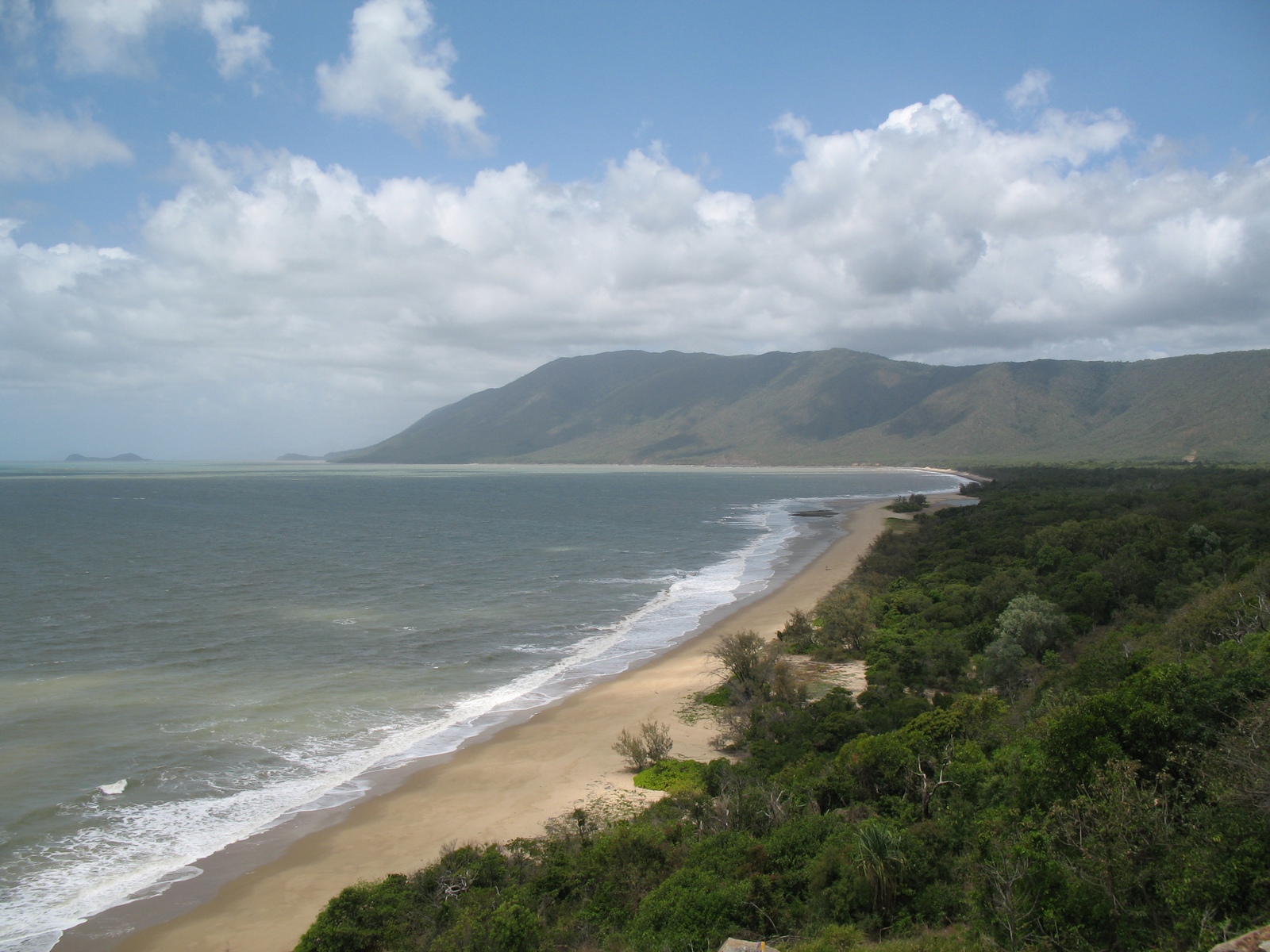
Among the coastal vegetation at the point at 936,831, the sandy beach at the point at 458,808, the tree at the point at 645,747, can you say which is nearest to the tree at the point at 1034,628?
the coastal vegetation at the point at 936,831

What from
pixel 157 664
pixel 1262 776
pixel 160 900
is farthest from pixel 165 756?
pixel 1262 776

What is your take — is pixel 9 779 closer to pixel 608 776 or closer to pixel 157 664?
pixel 157 664

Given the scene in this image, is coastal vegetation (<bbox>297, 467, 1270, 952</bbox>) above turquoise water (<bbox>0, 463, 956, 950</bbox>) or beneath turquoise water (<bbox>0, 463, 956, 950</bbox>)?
above

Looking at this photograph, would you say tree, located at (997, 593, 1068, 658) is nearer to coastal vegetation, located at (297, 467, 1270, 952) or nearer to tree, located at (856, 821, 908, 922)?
coastal vegetation, located at (297, 467, 1270, 952)

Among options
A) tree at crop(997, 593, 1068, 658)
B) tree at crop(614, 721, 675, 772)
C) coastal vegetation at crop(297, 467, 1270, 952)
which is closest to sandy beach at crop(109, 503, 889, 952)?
tree at crop(614, 721, 675, 772)

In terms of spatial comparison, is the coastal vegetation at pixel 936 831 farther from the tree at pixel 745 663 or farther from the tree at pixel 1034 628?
the tree at pixel 1034 628

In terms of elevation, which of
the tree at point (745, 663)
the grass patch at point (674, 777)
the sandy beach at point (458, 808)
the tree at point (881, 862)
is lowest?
the sandy beach at point (458, 808)
